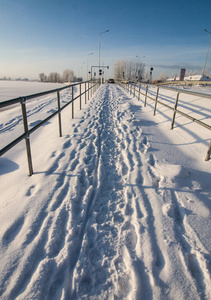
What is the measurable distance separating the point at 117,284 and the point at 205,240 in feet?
3.11

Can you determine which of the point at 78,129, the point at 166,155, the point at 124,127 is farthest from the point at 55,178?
the point at 124,127

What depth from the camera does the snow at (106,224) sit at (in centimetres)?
140

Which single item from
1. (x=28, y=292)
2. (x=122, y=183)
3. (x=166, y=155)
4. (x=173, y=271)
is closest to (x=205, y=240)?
(x=173, y=271)

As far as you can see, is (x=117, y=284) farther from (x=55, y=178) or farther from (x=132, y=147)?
(x=132, y=147)

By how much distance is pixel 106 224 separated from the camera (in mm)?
Result: 1926

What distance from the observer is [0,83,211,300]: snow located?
1396 millimetres

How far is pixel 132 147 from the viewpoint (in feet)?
12.5

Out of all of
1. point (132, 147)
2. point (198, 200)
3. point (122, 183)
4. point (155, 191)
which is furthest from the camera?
point (132, 147)

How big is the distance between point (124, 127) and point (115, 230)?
368 cm

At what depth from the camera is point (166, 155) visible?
3.46m

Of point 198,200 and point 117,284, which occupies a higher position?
point 198,200

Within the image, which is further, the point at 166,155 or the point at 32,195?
the point at 166,155

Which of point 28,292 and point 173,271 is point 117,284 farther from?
point 28,292

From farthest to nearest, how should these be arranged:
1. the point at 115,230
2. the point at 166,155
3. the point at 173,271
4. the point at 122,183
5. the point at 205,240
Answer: the point at 166,155, the point at 122,183, the point at 115,230, the point at 205,240, the point at 173,271
